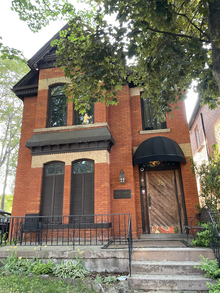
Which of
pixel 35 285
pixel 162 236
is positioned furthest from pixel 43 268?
pixel 162 236

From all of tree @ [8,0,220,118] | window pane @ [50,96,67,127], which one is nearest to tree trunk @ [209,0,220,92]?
tree @ [8,0,220,118]

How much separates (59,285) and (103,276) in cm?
114

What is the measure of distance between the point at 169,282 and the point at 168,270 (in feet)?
1.35

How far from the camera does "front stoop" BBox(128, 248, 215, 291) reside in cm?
460

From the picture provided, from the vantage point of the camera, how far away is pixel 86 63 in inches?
210

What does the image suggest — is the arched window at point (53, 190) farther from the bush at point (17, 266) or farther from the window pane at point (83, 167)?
the bush at point (17, 266)

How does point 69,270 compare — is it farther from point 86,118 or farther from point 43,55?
point 43,55

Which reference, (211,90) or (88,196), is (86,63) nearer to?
(211,90)

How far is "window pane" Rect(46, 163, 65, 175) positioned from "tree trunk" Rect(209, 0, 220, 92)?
22.0ft

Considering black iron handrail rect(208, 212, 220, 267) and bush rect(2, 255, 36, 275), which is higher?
black iron handrail rect(208, 212, 220, 267)

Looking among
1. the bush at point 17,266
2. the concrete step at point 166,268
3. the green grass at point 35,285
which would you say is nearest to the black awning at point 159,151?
the concrete step at point 166,268

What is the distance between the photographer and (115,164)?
9.23 m

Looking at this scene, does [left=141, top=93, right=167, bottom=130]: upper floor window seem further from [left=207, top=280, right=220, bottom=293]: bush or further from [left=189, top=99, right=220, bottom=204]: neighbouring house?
[left=207, top=280, right=220, bottom=293]: bush

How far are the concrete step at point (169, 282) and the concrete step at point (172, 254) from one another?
0.68 m
